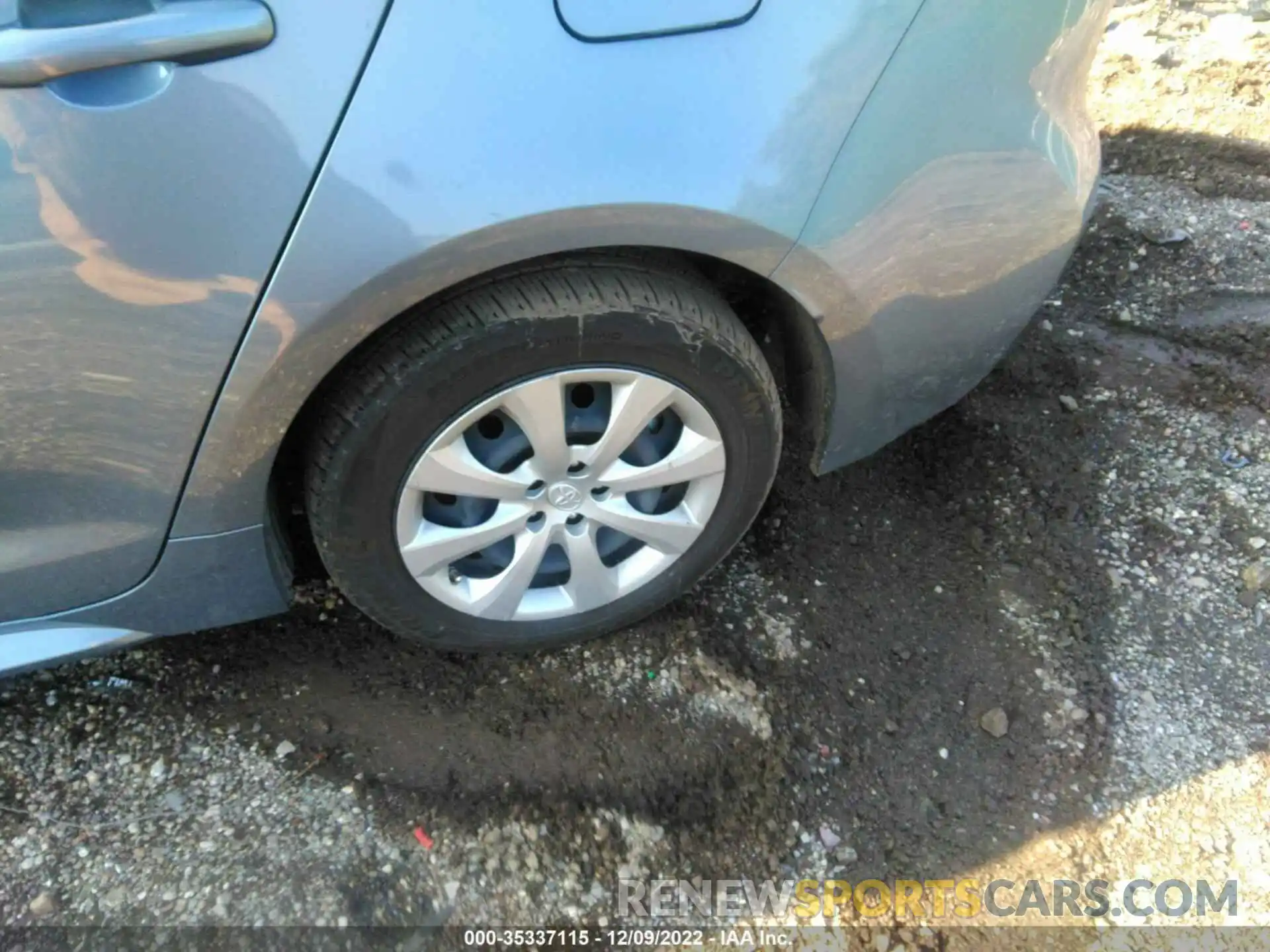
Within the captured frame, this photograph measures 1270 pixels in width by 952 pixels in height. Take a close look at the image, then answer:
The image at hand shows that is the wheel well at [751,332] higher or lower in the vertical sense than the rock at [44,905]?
higher

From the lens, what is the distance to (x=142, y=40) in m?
1.18

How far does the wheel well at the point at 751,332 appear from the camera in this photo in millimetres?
1545

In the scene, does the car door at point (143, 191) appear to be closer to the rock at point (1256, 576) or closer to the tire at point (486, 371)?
the tire at point (486, 371)

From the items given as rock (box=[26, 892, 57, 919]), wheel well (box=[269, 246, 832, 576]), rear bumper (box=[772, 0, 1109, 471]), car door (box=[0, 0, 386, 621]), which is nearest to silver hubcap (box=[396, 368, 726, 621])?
wheel well (box=[269, 246, 832, 576])

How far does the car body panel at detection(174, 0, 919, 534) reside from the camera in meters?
1.30

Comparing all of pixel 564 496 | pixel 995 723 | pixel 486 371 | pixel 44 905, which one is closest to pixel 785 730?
pixel 995 723

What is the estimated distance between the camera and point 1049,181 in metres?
1.76

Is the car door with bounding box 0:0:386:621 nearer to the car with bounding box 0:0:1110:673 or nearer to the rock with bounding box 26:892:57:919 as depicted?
the car with bounding box 0:0:1110:673

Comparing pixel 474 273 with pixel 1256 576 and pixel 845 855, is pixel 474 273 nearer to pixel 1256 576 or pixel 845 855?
pixel 845 855

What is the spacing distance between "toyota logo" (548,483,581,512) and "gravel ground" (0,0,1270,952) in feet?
1.54

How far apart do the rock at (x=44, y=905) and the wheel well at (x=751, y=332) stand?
28.9 inches

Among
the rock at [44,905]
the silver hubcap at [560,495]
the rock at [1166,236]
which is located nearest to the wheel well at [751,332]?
the silver hubcap at [560,495]

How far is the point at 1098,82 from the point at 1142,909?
3.10 metres

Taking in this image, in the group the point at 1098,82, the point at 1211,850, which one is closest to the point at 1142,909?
the point at 1211,850
